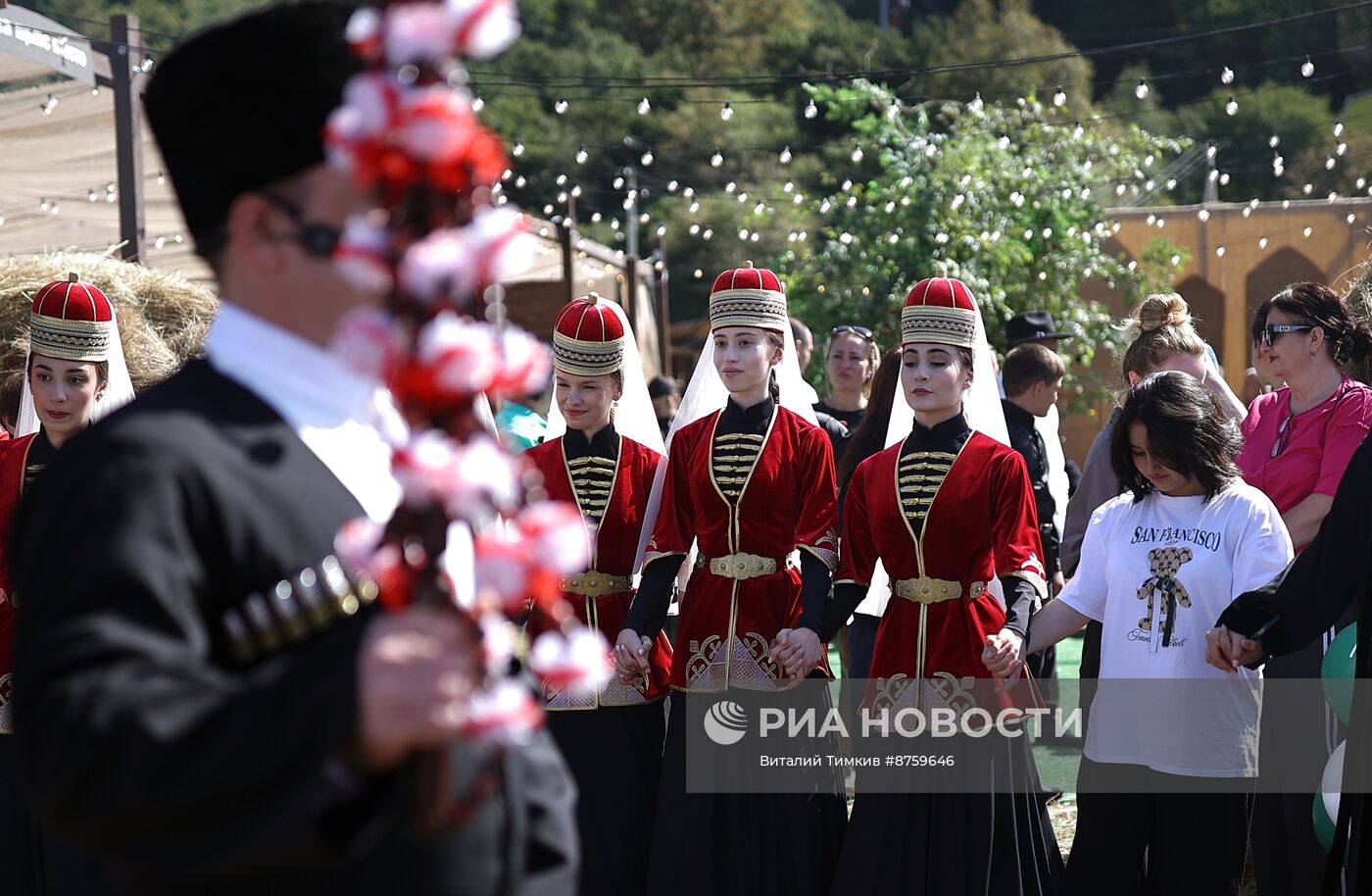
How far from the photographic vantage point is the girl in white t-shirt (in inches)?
161

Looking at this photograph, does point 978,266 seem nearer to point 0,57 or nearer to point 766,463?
point 0,57

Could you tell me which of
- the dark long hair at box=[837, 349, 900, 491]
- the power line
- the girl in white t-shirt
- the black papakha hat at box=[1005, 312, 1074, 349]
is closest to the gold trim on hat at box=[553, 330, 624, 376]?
the dark long hair at box=[837, 349, 900, 491]

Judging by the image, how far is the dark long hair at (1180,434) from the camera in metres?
4.22

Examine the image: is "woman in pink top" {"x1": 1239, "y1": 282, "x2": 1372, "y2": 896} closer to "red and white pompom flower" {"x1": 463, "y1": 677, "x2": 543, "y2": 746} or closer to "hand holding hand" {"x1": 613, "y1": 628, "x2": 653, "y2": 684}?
"hand holding hand" {"x1": 613, "y1": 628, "x2": 653, "y2": 684}

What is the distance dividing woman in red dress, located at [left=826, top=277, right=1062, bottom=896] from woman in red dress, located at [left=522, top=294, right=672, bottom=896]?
2.26 ft

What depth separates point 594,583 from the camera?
16.2 ft

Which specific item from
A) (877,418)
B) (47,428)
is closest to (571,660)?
(47,428)

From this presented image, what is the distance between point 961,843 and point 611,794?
111 centimetres

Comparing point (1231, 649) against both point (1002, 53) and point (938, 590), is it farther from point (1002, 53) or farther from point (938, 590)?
point (1002, 53)

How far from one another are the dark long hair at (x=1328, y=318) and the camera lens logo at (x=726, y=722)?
2.10 meters

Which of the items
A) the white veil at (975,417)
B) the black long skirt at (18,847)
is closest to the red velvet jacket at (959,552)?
the white veil at (975,417)

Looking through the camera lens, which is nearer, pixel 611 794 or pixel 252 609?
pixel 252 609

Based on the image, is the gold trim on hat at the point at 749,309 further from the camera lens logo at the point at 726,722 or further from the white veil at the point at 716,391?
the camera lens logo at the point at 726,722

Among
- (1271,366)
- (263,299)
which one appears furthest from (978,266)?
(263,299)
